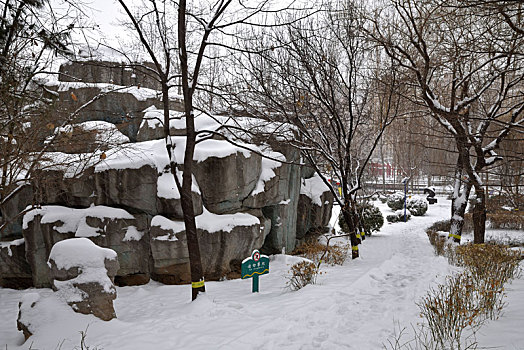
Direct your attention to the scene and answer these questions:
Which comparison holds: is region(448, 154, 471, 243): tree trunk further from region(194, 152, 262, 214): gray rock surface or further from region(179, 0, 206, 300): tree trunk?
region(179, 0, 206, 300): tree trunk

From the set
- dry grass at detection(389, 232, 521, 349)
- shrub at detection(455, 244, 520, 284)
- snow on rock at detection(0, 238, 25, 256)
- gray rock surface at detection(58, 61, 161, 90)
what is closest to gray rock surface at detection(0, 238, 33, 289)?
snow on rock at detection(0, 238, 25, 256)

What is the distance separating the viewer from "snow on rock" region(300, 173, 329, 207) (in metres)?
12.3

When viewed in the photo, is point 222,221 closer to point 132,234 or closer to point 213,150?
point 213,150

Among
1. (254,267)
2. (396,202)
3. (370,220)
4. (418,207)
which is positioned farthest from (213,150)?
(396,202)

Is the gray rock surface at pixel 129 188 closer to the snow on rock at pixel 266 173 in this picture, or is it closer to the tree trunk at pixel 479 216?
the snow on rock at pixel 266 173

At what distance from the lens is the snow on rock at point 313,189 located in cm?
1227

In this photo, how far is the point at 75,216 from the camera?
25.1 feet

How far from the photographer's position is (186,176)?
579cm

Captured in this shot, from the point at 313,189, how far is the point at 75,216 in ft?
26.1

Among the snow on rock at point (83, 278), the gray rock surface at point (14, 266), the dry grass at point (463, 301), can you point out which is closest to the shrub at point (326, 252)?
the dry grass at point (463, 301)

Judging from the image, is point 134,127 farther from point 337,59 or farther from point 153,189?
point 337,59

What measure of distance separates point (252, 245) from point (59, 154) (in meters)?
5.39

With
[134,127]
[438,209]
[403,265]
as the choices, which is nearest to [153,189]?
[134,127]

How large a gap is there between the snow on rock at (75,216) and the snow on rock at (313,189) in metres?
6.61
